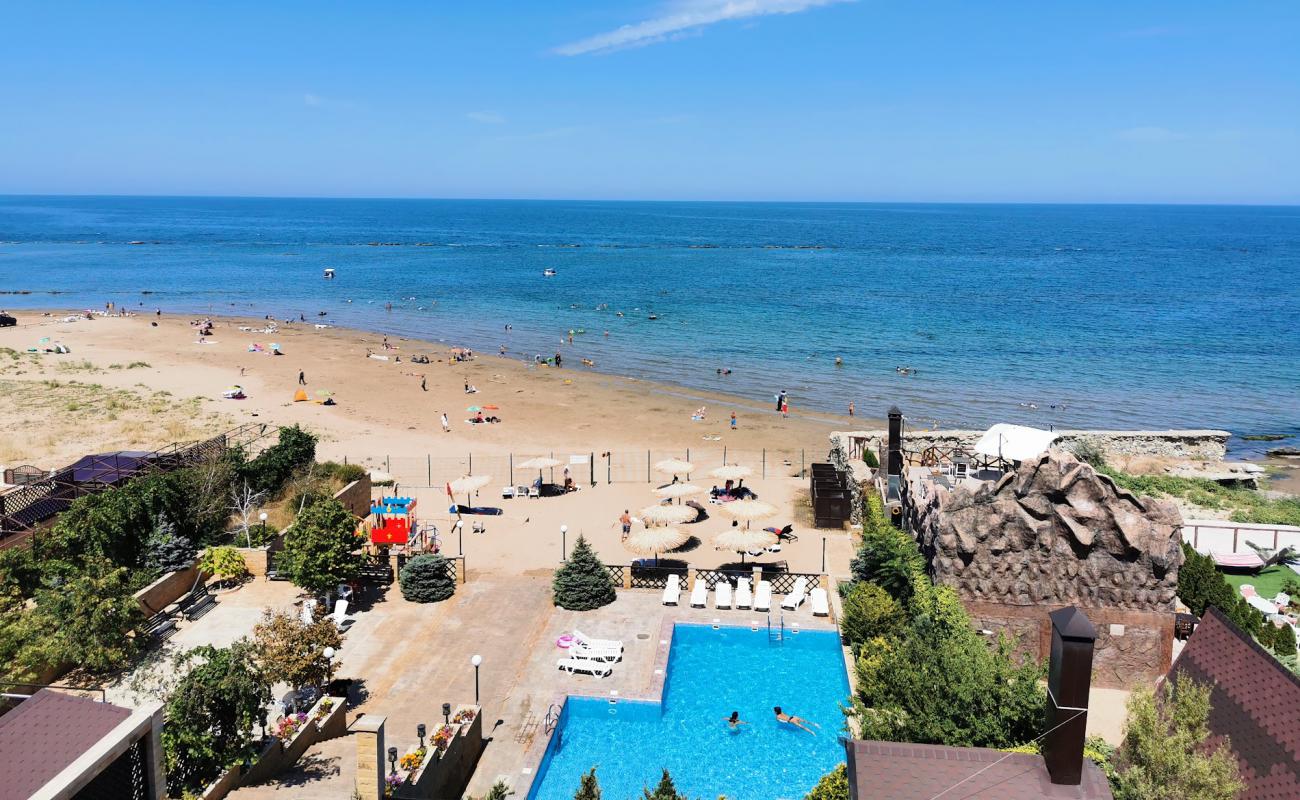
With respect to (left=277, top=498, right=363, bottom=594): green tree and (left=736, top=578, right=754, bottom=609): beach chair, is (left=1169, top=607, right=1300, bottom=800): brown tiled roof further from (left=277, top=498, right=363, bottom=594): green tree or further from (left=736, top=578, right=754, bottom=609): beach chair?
(left=277, top=498, right=363, bottom=594): green tree

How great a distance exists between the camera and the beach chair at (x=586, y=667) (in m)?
18.3

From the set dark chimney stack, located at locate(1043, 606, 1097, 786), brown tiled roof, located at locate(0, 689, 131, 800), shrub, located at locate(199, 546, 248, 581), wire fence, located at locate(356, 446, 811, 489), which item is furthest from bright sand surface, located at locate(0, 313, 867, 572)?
brown tiled roof, located at locate(0, 689, 131, 800)

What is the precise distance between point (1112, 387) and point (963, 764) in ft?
160

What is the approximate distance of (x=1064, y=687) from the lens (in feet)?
32.9

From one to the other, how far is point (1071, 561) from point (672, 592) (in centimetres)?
870

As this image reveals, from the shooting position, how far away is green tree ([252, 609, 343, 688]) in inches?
602

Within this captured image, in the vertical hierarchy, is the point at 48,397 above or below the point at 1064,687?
below

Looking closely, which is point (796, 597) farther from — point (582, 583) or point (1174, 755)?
point (1174, 755)

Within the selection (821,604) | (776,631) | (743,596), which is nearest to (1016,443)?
(821,604)

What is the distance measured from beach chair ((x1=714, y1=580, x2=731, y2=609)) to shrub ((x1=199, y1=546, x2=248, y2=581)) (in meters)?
11.2

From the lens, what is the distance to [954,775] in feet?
31.4

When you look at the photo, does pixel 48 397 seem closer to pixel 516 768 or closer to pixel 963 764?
pixel 516 768

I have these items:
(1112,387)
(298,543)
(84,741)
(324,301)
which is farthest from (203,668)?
(324,301)

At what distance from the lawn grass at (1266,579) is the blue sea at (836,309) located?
68.5 ft
